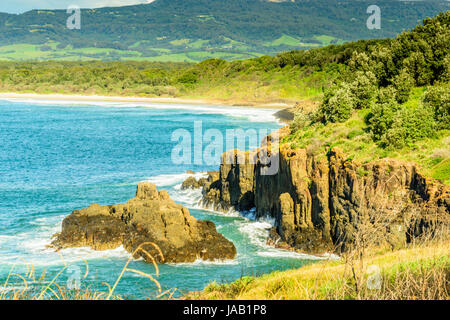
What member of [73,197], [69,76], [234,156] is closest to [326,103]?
[234,156]

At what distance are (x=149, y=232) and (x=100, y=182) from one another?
59.0ft

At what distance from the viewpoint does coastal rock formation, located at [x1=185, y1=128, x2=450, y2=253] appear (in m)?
17.6

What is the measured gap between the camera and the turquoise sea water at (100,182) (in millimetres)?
19766

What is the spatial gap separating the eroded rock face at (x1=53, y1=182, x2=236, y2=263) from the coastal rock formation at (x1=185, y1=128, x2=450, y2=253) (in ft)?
11.1

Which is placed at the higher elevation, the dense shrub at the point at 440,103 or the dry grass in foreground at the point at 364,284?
the dense shrub at the point at 440,103

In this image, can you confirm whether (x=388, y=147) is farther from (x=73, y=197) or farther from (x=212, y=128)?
(x=212, y=128)

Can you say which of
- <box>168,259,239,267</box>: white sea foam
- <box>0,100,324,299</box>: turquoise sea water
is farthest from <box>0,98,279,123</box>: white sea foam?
<box>168,259,239,267</box>: white sea foam

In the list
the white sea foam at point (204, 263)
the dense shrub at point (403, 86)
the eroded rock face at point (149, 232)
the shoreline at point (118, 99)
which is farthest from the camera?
the shoreline at point (118, 99)

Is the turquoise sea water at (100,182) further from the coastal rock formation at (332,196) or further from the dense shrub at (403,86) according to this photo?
the dense shrub at (403,86)

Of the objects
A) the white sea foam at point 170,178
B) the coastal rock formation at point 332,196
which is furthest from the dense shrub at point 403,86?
the white sea foam at point 170,178

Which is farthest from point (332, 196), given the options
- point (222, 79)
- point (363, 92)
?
point (222, 79)

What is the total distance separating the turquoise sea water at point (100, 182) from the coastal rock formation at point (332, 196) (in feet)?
4.34

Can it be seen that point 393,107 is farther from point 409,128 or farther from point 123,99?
point 123,99

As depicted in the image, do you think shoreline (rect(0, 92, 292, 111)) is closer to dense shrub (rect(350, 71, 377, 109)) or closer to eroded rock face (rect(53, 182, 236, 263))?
dense shrub (rect(350, 71, 377, 109))
